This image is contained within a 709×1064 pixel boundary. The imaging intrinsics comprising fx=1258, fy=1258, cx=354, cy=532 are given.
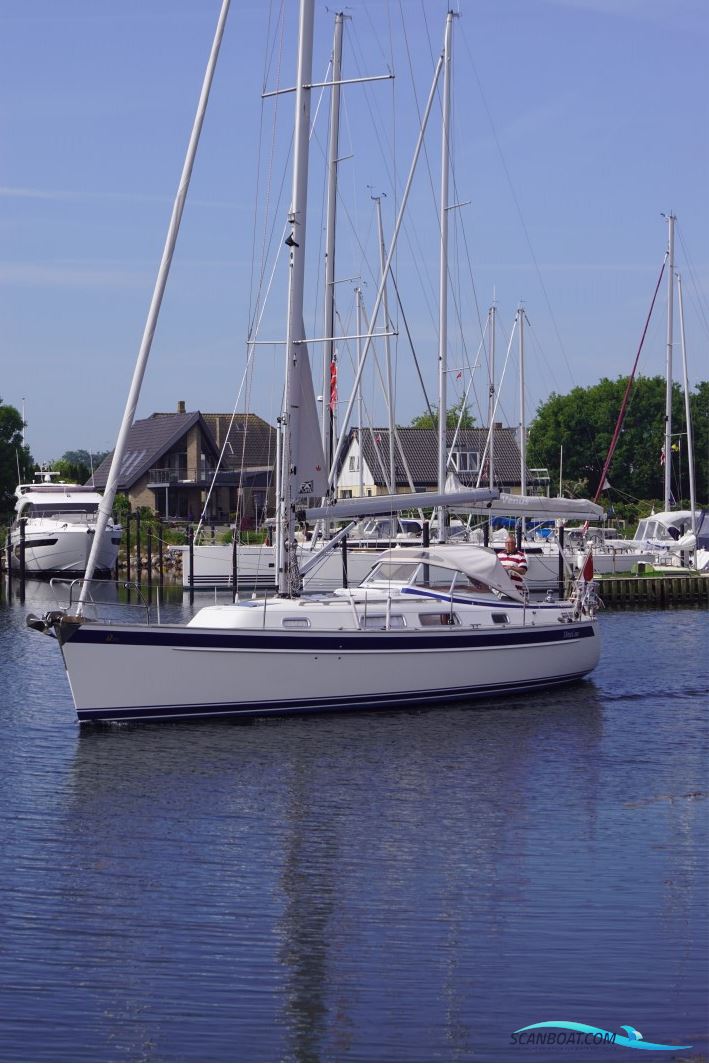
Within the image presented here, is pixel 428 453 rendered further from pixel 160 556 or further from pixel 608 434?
pixel 160 556

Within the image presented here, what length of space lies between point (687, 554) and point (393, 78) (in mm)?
33377

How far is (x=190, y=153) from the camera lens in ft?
67.5

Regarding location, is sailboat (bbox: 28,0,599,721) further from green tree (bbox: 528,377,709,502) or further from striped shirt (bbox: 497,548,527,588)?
green tree (bbox: 528,377,709,502)

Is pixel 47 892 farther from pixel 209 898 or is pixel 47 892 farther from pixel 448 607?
pixel 448 607

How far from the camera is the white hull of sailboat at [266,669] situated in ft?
61.0

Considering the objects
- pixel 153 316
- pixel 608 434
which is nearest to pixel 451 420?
pixel 608 434

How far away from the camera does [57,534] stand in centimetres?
5291

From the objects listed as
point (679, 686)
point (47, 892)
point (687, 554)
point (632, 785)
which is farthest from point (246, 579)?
point (47, 892)

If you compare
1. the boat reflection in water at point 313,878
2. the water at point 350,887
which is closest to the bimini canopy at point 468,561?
the water at point 350,887

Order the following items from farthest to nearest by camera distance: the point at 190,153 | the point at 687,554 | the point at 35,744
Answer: the point at 687,554 < the point at 190,153 < the point at 35,744

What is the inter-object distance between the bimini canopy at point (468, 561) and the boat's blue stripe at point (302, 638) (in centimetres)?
89

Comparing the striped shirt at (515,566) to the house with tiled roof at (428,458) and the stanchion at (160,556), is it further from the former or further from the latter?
the house with tiled roof at (428,458)

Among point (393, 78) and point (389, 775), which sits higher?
point (393, 78)

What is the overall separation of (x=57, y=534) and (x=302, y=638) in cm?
3548
